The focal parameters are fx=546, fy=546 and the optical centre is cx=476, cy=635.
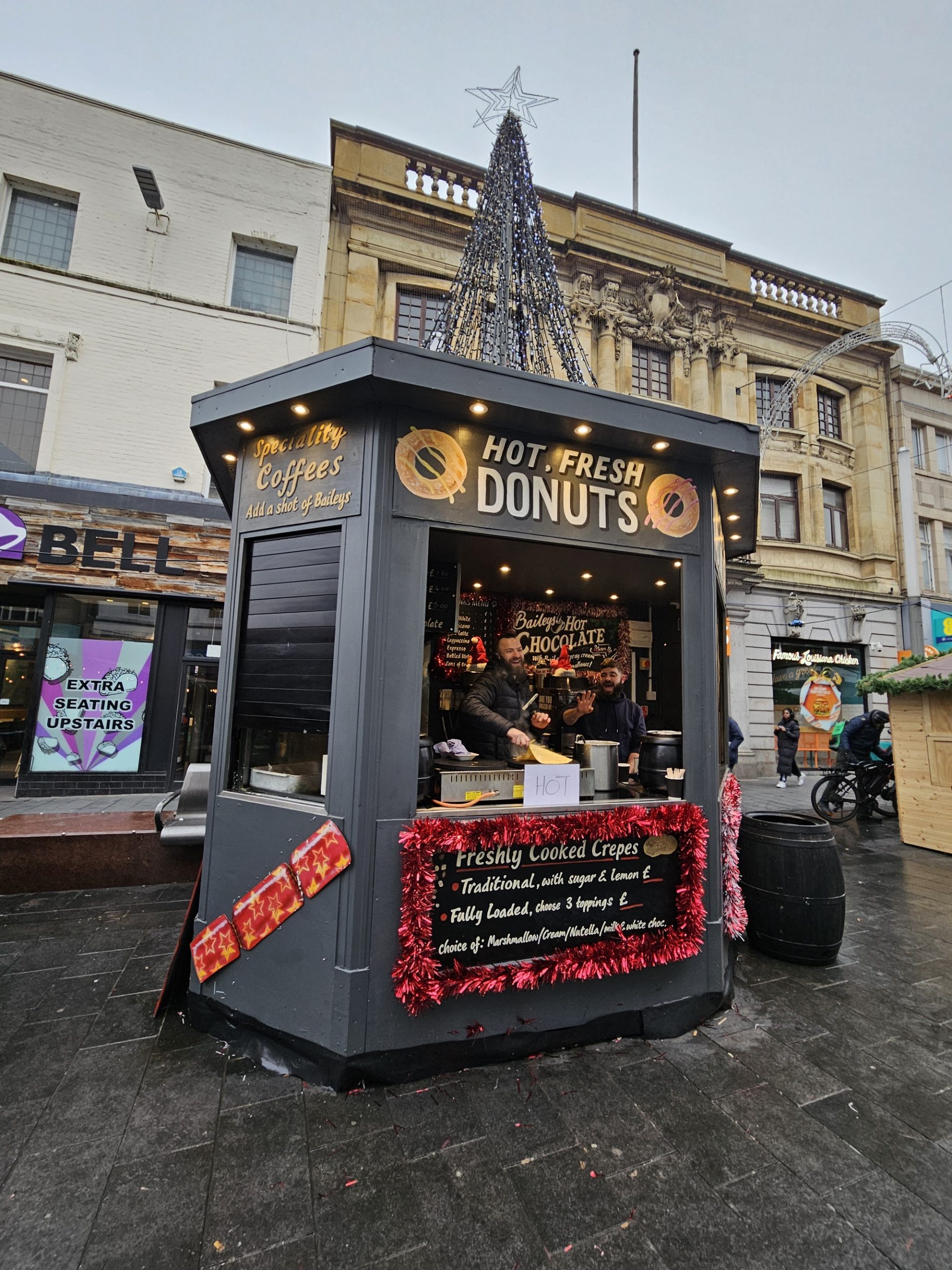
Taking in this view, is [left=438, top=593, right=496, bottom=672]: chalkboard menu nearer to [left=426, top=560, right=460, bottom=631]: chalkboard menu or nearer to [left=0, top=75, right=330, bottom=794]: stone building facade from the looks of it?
[left=426, top=560, right=460, bottom=631]: chalkboard menu

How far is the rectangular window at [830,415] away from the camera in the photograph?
53.9 ft

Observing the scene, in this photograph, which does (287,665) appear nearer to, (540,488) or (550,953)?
(540,488)

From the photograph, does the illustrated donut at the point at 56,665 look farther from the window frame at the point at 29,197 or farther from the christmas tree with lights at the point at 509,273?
the christmas tree with lights at the point at 509,273

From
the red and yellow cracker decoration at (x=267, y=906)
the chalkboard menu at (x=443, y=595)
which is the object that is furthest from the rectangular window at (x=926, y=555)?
the red and yellow cracker decoration at (x=267, y=906)

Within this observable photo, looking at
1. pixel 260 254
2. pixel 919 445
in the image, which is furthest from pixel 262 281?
pixel 919 445

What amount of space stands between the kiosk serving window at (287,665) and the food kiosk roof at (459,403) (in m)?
0.74

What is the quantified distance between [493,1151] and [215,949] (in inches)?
69.8

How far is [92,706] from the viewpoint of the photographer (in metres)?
9.06

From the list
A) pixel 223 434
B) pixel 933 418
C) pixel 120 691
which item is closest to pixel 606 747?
pixel 223 434

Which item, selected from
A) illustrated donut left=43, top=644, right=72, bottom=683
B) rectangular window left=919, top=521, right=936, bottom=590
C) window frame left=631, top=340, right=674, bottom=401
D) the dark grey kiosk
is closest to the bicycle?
the dark grey kiosk

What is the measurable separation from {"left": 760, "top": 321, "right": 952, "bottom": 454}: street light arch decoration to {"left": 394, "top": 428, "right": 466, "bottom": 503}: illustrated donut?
48.9 feet

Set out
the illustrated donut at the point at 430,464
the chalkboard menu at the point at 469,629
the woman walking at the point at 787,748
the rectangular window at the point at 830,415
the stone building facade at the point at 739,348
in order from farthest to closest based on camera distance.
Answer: the rectangular window at the point at 830,415 < the woman walking at the point at 787,748 < the stone building facade at the point at 739,348 < the chalkboard menu at the point at 469,629 < the illustrated donut at the point at 430,464

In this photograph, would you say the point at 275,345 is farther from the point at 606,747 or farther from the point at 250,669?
the point at 606,747

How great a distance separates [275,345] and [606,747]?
10.5m
